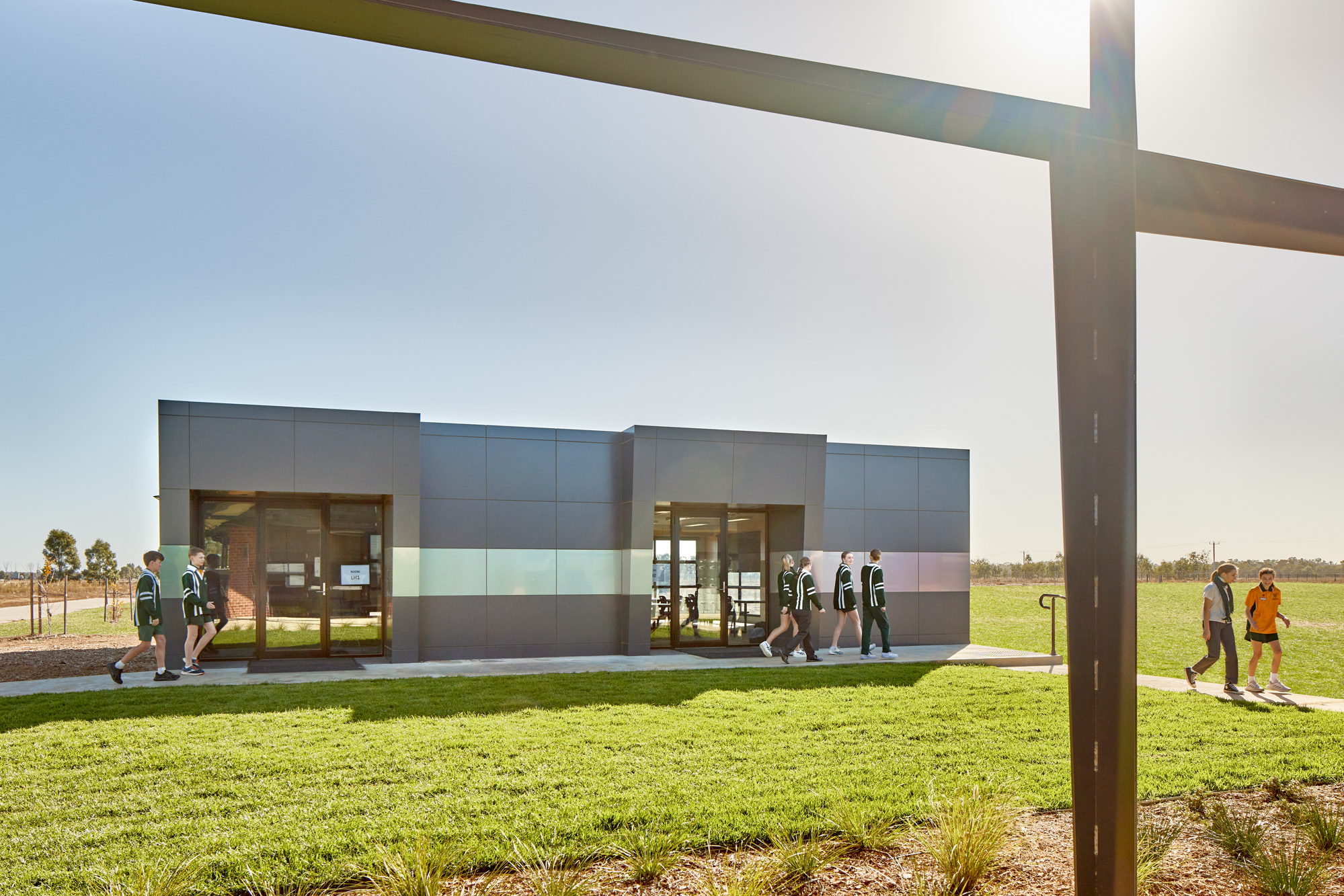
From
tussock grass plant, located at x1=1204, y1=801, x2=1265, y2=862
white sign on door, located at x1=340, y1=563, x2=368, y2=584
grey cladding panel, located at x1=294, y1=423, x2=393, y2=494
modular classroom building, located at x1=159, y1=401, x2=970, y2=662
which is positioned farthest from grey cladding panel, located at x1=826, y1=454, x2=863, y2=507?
tussock grass plant, located at x1=1204, y1=801, x2=1265, y2=862

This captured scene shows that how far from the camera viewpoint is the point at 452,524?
52.3 feet

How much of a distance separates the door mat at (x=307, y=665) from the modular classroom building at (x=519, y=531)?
0.93 feet

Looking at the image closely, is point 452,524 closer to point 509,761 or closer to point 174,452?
point 174,452

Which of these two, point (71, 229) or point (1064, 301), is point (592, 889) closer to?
point (1064, 301)

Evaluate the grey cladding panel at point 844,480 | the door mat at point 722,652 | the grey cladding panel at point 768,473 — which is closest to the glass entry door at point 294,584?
the door mat at point 722,652

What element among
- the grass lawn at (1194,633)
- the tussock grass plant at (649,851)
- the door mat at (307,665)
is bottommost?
the grass lawn at (1194,633)

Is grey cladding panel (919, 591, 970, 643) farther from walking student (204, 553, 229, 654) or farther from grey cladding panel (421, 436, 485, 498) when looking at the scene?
walking student (204, 553, 229, 654)

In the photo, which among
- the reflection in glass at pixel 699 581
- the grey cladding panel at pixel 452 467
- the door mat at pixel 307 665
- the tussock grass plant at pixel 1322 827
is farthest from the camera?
the reflection in glass at pixel 699 581

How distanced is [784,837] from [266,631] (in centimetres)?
1270

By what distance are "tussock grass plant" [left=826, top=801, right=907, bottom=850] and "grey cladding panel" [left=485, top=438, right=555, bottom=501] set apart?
453 inches

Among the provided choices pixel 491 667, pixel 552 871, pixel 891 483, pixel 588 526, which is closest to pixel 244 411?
pixel 491 667

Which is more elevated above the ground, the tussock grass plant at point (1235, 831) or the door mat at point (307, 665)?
the tussock grass plant at point (1235, 831)

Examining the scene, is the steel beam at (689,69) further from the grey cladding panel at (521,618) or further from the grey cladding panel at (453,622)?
the grey cladding panel at (521,618)

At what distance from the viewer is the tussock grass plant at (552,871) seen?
13.2 ft
